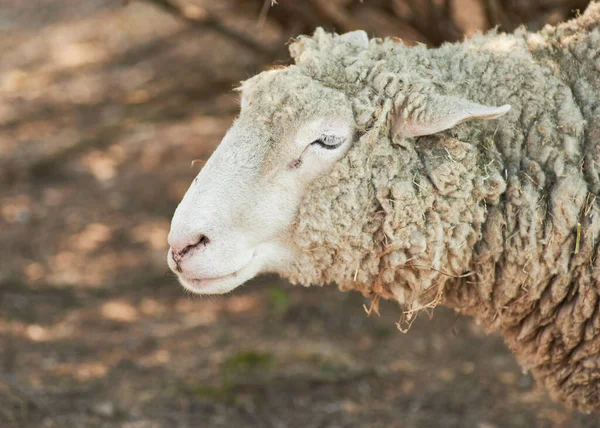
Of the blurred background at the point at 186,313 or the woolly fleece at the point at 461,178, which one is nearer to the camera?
the woolly fleece at the point at 461,178

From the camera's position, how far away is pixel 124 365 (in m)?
4.76

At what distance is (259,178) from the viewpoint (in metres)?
2.69

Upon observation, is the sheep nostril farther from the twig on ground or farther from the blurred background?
the twig on ground

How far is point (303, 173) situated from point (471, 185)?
2.12 feet

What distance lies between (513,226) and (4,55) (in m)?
8.55

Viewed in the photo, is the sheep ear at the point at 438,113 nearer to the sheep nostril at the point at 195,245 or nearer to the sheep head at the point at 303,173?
the sheep head at the point at 303,173

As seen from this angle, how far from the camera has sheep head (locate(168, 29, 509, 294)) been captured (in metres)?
2.66

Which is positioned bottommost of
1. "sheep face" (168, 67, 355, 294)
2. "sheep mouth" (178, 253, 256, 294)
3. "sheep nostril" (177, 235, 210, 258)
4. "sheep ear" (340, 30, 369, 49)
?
"sheep mouth" (178, 253, 256, 294)

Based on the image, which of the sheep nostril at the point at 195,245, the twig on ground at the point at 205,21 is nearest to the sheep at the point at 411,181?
the sheep nostril at the point at 195,245

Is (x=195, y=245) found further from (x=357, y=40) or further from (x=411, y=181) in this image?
(x=357, y=40)

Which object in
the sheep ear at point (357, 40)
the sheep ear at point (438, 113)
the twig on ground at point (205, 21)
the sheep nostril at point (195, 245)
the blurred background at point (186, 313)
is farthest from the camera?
the twig on ground at point (205, 21)

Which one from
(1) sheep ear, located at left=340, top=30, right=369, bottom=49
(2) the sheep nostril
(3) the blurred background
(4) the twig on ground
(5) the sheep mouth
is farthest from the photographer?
(4) the twig on ground

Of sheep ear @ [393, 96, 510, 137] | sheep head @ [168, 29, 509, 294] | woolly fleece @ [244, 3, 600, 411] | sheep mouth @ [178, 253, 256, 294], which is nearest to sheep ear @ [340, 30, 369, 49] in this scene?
woolly fleece @ [244, 3, 600, 411]

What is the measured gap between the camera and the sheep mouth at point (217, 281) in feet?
9.05
